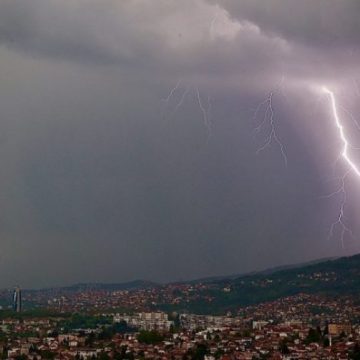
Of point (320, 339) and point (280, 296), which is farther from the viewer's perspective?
point (280, 296)

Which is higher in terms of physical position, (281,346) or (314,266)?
(314,266)

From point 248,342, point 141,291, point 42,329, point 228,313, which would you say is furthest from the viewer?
point 141,291

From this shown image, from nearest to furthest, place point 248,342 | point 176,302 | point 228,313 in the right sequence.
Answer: point 248,342 < point 228,313 < point 176,302

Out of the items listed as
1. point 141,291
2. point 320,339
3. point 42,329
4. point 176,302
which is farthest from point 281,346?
point 141,291

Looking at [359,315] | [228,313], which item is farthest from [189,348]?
[228,313]

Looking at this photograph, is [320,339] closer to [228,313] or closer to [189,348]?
[189,348]

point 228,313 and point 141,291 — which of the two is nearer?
point 228,313

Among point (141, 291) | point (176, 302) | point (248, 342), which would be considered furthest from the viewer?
point (141, 291)

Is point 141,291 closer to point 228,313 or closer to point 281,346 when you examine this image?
point 228,313

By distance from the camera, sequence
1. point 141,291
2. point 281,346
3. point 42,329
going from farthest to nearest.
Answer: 1. point 141,291
2. point 42,329
3. point 281,346
